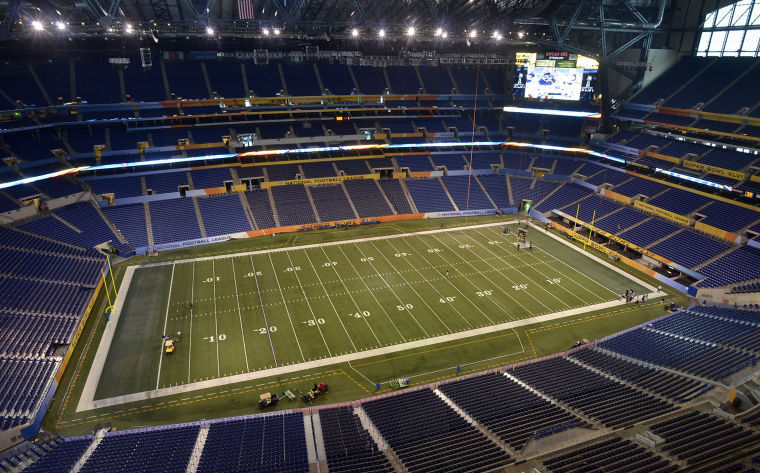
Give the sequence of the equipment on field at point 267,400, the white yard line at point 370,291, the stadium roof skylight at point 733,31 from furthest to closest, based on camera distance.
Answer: the stadium roof skylight at point 733,31
the white yard line at point 370,291
the equipment on field at point 267,400

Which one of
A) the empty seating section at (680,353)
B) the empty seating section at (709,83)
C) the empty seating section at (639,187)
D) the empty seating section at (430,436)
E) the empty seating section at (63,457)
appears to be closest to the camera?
the empty seating section at (430,436)

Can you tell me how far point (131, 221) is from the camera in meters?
40.5

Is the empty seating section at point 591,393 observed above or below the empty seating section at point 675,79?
below

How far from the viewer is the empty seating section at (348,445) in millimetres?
15695

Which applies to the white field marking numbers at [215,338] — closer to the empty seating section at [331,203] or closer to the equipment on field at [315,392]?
Answer: the equipment on field at [315,392]

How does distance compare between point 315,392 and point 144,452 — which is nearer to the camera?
point 144,452

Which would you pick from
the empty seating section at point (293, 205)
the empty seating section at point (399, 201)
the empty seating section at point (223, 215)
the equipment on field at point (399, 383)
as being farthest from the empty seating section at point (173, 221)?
the equipment on field at point (399, 383)

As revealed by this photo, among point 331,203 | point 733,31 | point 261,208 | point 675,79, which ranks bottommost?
point 331,203

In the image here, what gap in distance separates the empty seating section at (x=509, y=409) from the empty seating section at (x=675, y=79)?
139 feet

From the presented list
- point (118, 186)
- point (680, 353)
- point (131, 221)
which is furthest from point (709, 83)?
point (118, 186)

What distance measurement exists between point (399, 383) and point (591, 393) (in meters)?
9.08

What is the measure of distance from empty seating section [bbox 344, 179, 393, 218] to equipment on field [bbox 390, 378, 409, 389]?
83.4 ft

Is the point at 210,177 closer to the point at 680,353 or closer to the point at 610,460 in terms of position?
the point at 680,353

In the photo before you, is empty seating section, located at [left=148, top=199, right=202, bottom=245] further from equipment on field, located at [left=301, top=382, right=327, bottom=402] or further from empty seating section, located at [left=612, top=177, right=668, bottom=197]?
empty seating section, located at [left=612, top=177, right=668, bottom=197]
